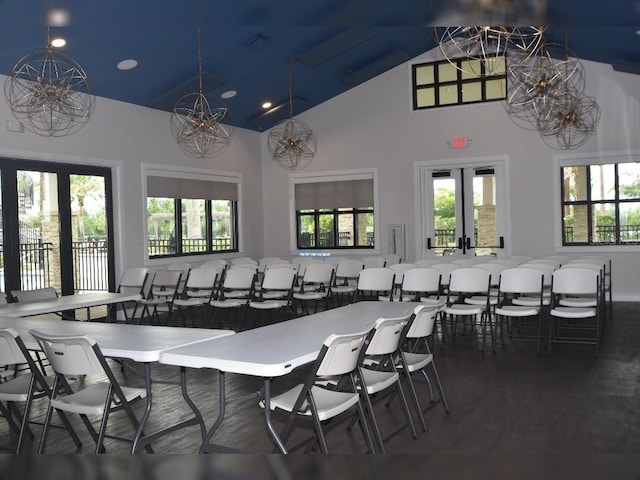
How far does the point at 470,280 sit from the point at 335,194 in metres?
5.59

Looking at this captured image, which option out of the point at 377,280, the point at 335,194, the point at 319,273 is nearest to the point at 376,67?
the point at 335,194

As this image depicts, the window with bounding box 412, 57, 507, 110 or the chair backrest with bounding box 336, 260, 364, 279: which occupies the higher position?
the window with bounding box 412, 57, 507, 110

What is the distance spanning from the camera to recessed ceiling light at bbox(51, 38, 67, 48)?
6973 millimetres

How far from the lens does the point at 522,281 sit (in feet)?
21.8

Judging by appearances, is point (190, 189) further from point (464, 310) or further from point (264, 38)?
point (464, 310)

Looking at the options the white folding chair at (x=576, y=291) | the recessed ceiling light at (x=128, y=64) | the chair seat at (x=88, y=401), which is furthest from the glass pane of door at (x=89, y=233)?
the white folding chair at (x=576, y=291)

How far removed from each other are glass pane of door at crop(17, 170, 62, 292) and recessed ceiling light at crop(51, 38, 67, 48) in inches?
69.2

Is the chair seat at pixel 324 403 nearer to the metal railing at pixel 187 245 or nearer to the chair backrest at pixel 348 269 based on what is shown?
the chair backrest at pixel 348 269

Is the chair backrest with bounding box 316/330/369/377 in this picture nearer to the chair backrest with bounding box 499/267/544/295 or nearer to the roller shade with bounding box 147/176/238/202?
the chair backrest with bounding box 499/267/544/295

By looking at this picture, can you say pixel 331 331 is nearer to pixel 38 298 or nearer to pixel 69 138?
pixel 38 298

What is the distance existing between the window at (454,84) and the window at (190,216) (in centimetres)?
395

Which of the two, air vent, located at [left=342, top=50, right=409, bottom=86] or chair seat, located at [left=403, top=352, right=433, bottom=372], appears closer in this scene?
chair seat, located at [left=403, top=352, right=433, bottom=372]

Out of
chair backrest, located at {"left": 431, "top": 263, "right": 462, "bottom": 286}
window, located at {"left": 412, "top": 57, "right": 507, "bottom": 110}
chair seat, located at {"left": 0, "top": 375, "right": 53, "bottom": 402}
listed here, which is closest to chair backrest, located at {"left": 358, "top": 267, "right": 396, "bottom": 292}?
chair backrest, located at {"left": 431, "top": 263, "right": 462, "bottom": 286}

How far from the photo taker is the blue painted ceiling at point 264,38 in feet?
8.60
